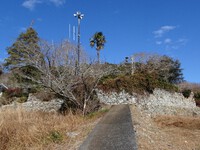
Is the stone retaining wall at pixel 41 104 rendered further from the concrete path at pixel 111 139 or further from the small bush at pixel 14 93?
the concrete path at pixel 111 139

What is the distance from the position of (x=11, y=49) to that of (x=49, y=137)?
22386 millimetres

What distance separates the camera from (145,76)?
1545 cm

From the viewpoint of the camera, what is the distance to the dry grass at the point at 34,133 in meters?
5.24

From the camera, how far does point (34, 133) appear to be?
18.5 feet

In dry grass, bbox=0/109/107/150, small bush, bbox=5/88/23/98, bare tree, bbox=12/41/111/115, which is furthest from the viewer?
small bush, bbox=5/88/23/98

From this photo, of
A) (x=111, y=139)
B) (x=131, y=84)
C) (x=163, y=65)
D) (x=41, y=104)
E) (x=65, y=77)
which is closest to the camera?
(x=111, y=139)

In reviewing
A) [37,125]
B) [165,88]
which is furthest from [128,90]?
[37,125]

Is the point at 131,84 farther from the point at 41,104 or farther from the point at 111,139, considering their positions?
the point at 111,139

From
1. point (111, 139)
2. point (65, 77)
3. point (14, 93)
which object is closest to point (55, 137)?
point (111, 139)

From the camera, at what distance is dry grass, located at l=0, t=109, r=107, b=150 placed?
17.2 ft

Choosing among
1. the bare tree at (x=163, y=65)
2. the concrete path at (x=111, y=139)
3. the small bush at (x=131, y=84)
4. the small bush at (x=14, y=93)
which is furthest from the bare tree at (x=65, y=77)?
the bare tree at (x=163, y=65)

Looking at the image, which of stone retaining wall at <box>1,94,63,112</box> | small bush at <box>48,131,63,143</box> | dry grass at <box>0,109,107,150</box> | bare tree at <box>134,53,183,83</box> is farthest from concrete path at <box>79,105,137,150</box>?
bare tree at <box>134,53,183,83</box>

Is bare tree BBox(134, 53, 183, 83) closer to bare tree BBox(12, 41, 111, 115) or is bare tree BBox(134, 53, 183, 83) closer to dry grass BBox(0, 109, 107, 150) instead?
bare tree BBox(12, 41, 111, 115)

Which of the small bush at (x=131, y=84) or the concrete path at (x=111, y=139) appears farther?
the small bush at (x=131, y=84)
